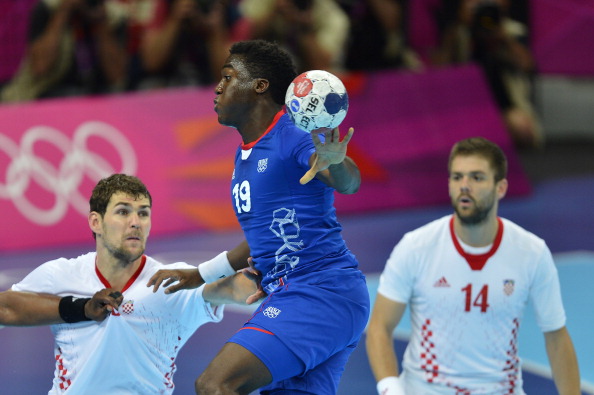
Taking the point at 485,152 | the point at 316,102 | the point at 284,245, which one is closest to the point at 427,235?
the point at 485,152

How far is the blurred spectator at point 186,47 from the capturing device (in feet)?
41.4

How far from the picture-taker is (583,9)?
1702cm

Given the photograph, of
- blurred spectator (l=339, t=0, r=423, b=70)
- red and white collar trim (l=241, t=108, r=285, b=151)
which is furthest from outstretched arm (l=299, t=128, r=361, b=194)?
blurred spectator (l=339, t=0, r=423, b=70)

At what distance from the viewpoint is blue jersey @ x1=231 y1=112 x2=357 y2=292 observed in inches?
197

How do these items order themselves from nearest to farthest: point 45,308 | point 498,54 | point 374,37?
1. point 45,308
2. point 374,37
3. point 498,54

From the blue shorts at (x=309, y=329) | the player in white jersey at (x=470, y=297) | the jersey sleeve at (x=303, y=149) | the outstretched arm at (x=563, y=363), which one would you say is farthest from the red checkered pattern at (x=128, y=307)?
the outstretched arm at (x=563, y=363)

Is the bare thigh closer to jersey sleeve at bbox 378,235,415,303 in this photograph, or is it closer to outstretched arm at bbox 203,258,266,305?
outstretched arm at bbox 203,258,266,305

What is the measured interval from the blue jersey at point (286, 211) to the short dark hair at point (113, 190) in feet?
1.82

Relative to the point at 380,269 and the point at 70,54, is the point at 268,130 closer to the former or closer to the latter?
the point at 380,269

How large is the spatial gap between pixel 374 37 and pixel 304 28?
132cm

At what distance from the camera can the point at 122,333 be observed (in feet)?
17.1

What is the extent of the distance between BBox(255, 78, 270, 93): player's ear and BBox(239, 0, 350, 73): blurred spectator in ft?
25.0

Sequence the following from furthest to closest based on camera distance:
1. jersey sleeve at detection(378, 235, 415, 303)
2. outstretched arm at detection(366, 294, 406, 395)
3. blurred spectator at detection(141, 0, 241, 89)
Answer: blurred spectator at detection(141, 0, 241, 89)
jersey sleeve at detection(378, 235, 415, 303)
outstretched arm at detection(366, 294, 406, 395)

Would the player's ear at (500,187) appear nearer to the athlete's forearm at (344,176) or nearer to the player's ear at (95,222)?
the athlete's forearm at (344,176)
